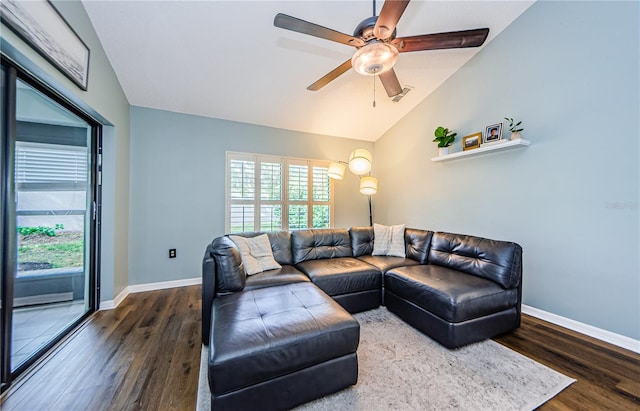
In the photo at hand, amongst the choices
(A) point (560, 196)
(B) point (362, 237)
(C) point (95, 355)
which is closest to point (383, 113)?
(B) point (362, 237)

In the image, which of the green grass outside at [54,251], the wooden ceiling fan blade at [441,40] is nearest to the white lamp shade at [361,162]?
the wooden ceiling fan blade at [441,40]

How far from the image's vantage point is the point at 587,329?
212 cm

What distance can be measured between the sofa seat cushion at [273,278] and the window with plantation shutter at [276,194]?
1536 mm

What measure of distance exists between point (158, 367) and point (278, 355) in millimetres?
1104

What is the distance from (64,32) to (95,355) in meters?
2.47

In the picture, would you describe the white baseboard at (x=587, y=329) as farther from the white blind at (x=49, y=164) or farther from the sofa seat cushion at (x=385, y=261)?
the white blind at (x=49, y=164)

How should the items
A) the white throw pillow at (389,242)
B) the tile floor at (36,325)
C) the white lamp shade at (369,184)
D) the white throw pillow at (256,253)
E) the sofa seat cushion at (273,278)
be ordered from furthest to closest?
the white lamp shade at (369,184), the white throw pillow at (389,242), the white throw pillow at (256,253), the sofa seat cushion at (273,278), the tile floor at (36,325)

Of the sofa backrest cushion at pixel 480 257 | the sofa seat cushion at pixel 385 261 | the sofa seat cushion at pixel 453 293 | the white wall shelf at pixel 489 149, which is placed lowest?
the sofa seat cushion at pixel 453 293

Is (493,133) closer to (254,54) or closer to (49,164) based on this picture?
(254,54)

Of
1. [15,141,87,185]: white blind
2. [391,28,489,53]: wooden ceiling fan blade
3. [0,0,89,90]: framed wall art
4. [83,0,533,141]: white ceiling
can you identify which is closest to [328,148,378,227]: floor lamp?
[83,0,533,141]: white ceiling

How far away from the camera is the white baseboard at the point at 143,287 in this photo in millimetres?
2582

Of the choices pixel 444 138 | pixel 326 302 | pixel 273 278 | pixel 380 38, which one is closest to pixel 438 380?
pixel 326 302

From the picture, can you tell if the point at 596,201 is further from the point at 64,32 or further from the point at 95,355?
the point at 64,32

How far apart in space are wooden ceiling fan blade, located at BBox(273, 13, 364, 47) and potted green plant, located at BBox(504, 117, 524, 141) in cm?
206
